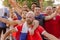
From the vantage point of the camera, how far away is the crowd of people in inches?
212

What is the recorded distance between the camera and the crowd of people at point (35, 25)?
5.39 metres

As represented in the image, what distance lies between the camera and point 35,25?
540 cm

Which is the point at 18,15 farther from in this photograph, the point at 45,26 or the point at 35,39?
the point at 35,39

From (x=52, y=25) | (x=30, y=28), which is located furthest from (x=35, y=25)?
(x=52, y=25)

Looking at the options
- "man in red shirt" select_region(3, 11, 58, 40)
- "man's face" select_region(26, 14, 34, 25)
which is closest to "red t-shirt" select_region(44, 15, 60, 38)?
"man in red shirt" select_region(3, 11, 58, 40)

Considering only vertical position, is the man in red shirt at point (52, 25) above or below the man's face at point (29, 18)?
below

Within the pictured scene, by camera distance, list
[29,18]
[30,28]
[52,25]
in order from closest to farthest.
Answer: [29,18]
[30,28]
[52,25]

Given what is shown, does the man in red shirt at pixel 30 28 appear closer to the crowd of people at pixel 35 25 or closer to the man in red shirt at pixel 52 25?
the crowd of people at pixel 35 25

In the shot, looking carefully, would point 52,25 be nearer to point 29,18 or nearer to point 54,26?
point 54,26

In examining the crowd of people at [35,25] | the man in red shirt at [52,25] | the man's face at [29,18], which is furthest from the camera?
the man in red shirt at [52,25]

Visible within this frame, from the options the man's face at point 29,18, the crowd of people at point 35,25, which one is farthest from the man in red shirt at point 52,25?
the man's face at point 29,18

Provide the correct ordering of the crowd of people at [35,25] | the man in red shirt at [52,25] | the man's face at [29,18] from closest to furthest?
the man's face at [29,18] < the crowd of people at [35,25] < the man in red shirt at [52,25]

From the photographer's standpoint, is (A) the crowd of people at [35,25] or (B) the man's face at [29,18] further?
(A) the crowd of people at [35,25]

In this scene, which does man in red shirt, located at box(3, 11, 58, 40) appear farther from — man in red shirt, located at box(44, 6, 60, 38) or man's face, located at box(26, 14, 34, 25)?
man in red shirt, located at box(44, 6, 60, 38)
